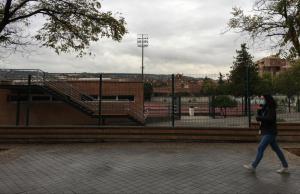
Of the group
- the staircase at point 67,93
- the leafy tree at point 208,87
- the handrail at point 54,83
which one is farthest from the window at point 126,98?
the leafy tree at point 208,87

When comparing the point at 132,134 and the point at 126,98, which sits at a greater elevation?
the point at 126,98

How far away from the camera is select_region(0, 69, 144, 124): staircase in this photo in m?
20.6

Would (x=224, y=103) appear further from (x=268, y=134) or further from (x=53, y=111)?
(x=53, y=111)

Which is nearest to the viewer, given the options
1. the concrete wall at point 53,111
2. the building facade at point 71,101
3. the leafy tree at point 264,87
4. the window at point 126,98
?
the leafy tree at point 264,87

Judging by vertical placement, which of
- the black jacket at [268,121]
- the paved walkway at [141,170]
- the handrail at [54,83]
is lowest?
the paved walkway at [141,170]

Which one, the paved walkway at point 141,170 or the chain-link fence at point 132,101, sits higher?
the chain-link fence at point 132,101

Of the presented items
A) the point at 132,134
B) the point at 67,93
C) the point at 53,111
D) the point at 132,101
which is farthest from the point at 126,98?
the point at 132,134

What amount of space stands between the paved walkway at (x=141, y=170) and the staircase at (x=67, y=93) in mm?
9057

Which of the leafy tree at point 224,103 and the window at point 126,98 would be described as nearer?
the leafy tree at point 224,103

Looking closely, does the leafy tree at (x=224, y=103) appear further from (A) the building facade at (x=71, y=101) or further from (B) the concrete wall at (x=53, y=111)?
(B) the concrete wall at (x=53, y=111)

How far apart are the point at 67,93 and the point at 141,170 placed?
14323mm

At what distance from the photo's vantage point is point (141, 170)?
8.26 metres

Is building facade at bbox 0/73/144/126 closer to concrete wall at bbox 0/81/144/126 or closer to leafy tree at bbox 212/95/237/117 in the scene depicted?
concrete wall at bbox 0/81/144/126

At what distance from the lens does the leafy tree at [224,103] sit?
14952 mm
